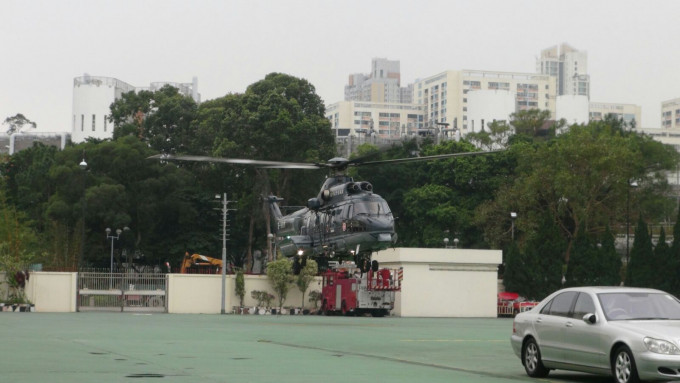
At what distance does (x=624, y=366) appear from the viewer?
14.4 m

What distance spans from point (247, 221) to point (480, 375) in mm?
70837

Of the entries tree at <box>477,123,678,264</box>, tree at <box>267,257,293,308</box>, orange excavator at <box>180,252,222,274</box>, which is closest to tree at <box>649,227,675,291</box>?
tree at <box>477,123,678,264</box>

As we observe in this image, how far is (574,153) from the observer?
77812mm

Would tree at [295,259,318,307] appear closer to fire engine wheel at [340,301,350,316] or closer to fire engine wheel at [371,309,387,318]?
fire engine wheel at [340,301,350,316]

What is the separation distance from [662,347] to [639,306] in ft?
5.25

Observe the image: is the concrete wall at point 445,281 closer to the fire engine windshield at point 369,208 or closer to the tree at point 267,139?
the tree at point 267,139

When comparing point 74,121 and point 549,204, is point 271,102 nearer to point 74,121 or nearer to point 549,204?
point 549,204

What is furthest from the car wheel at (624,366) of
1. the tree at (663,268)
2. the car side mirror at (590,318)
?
the tree at (663,268)

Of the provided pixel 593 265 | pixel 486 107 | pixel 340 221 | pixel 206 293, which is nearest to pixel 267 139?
pixel 206 293

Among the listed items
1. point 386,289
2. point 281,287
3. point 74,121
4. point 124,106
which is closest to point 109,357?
point 386,289

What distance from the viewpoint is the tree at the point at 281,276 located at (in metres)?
63.8

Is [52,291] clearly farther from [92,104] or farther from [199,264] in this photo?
[92,104]

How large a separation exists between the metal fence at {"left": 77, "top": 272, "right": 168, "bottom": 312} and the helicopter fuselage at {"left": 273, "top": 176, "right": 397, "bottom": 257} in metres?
20.8

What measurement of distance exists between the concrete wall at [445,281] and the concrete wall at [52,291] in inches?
699
